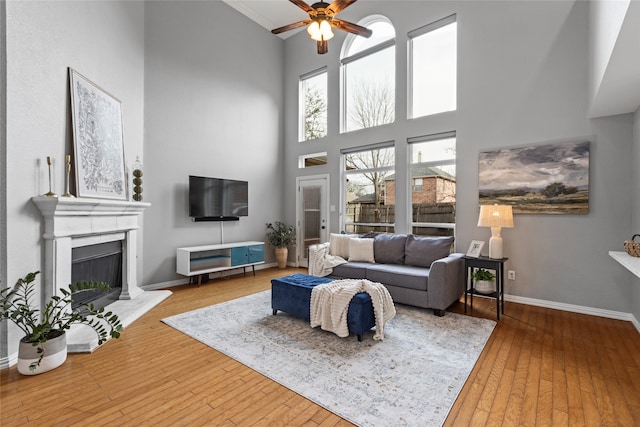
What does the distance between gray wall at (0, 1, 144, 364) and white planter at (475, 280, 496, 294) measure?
A: 179 inches

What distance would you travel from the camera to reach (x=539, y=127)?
3861mm

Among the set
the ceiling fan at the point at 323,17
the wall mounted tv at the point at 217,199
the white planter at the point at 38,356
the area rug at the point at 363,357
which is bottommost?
the area rug at the point at 363,357

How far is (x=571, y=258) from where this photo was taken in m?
3.67

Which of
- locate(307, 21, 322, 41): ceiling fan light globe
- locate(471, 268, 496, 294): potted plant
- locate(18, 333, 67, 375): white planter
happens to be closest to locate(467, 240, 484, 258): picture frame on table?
locate(471, 268, 496, 294): potted plant

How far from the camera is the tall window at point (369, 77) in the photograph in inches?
213

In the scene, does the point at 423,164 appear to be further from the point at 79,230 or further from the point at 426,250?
the point at 79,230

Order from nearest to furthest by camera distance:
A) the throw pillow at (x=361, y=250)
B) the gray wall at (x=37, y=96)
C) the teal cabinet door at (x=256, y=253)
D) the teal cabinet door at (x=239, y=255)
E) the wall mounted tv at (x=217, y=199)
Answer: the gray wall at (x=37, y=96), the throw pillow at (x=361, y=250), the wall mounted tv at (x=217, y=199), the teal cabinet door at (x=239, y=255), the teal cabinet door at (x=256, y=253)

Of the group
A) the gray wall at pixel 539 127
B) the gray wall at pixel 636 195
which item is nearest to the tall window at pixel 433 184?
the gray wall at pixel 539 127

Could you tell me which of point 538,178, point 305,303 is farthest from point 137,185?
point 538,178

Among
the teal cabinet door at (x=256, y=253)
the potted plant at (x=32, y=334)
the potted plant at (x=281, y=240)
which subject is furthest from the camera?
the potted plant at (x=281, y=240)

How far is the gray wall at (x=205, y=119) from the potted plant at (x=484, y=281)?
13.4 feet

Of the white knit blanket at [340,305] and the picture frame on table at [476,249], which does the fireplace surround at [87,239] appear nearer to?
the white knit blanket at [340,305]

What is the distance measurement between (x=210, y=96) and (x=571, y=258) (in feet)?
19.5

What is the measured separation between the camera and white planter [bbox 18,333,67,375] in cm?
222
